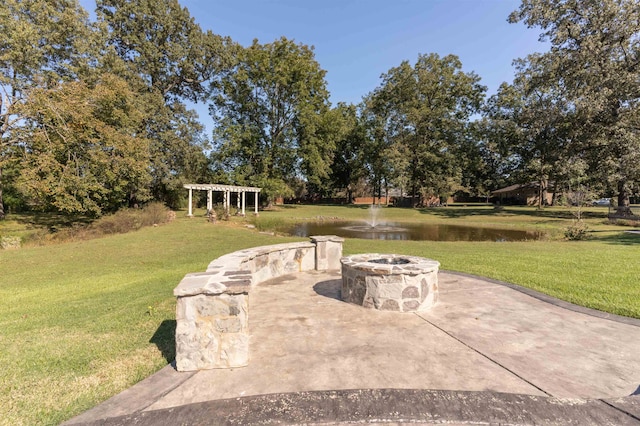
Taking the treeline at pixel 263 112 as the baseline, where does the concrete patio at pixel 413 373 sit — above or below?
below

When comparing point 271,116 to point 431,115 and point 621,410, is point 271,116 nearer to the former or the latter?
point 431,115

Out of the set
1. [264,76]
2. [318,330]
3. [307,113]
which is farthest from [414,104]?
[318,330]

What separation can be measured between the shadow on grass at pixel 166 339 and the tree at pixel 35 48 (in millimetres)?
15348

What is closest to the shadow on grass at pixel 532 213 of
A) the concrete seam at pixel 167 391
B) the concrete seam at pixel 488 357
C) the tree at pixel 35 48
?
the concrete seam at pixel 488 357

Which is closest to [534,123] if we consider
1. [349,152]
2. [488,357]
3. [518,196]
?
[349,152]

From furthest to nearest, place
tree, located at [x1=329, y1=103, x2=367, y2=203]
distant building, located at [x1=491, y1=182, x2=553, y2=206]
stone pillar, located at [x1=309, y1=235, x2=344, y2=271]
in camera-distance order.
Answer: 1. distant building, located at [x1=491, y1=182, x2=553, y2=206]
2. tree, located at [x1=329, y1=103, x2=367, y2=203]
3. stone pillar, located at [x1=309, y1=235, x2=344, y2=271]

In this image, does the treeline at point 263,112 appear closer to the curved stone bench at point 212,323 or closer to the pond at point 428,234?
the pond at point 428,234

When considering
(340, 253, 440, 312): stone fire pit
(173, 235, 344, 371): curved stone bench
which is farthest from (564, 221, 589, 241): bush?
(173, 235, 344, 371): curved stone bench

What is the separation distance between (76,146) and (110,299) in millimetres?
14235

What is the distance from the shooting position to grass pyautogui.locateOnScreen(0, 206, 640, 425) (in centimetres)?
250

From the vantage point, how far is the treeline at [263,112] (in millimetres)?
15156

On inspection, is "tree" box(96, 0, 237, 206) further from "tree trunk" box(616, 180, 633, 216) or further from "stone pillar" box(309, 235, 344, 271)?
"tree trunk" box(616, 180, 633, 216)

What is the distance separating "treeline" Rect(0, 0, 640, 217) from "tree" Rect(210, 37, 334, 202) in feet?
0.45

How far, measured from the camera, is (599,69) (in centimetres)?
1944
